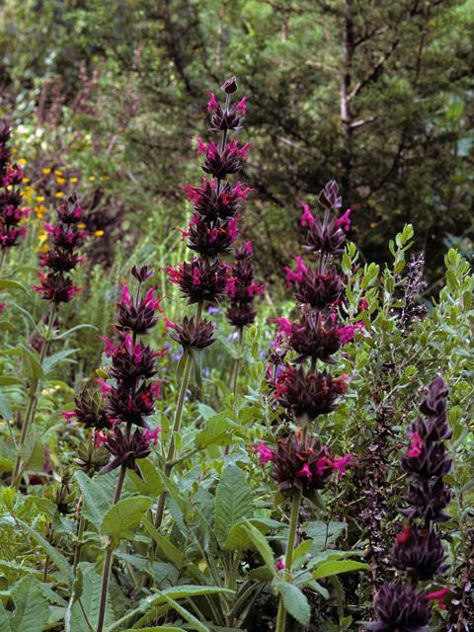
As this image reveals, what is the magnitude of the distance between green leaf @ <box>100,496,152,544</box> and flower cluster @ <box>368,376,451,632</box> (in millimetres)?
401

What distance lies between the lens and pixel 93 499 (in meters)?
1.42

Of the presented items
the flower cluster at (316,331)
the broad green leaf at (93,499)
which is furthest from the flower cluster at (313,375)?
the broad green leaf at (93,499)

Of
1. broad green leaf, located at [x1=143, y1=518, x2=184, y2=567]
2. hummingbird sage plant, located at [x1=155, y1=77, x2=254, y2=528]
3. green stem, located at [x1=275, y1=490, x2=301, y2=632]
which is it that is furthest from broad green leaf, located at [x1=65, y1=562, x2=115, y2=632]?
green stem, located at [x1=275, y1=490, x2=301, y2=632]

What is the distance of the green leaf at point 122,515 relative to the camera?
1.22 meters

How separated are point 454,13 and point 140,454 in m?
4.30

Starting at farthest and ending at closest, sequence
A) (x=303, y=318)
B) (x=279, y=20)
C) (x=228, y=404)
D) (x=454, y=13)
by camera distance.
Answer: (x=279, y=20) → (x=454, y=13) → (x=228, y=404) → (x=303, y=318)

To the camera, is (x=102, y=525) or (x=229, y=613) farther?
(x=229, y=613)

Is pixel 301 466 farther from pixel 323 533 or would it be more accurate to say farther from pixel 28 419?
pixel 28 419

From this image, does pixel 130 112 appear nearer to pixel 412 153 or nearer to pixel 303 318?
pixel 412 153

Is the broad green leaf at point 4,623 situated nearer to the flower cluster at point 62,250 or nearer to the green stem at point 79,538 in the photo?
the green stem at point 79,538

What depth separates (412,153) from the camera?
18.4ft

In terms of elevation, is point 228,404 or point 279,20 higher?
point 279,20

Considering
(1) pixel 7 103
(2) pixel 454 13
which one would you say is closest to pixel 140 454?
(2) pixel 454 13

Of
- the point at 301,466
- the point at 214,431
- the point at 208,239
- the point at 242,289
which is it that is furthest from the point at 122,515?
the point at 242,289
